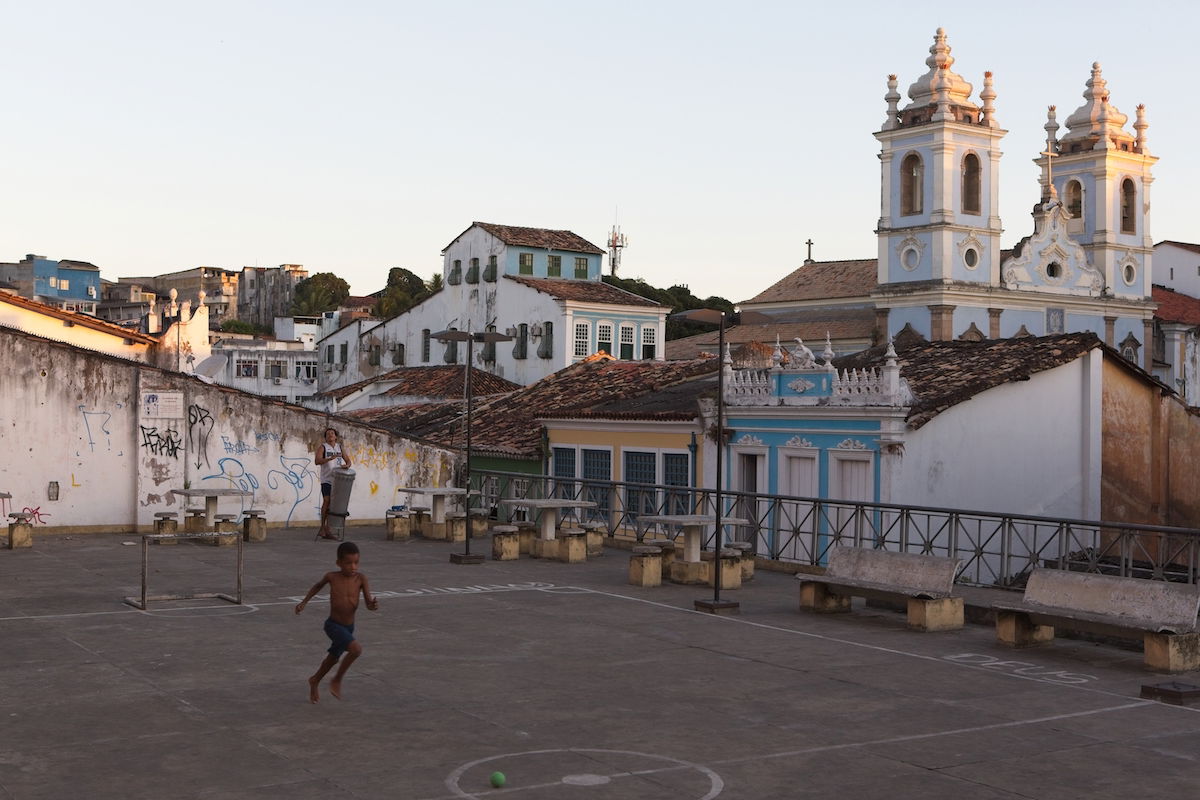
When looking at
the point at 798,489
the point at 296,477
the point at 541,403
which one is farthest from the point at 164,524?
the point at 541,403

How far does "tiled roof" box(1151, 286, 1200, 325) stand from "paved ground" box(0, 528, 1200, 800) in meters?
68.2

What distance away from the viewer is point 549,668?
40.8 feet

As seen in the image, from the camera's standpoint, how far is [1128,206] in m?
74.4

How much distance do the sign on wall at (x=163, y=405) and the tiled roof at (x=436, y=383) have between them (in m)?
24.5

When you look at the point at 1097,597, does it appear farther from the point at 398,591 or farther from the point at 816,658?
the point at 398,591

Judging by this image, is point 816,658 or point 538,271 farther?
point 538,271

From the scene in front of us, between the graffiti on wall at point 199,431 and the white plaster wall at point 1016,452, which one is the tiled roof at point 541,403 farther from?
the white plaster wall at point 1016,452

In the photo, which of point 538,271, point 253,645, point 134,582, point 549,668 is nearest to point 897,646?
point 549,668

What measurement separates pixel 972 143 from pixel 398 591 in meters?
53.1

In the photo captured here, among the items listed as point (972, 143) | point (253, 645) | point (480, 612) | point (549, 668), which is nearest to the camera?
point (549, 668)

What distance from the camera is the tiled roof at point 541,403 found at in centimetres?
3325

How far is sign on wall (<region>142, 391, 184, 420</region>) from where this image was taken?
82.4ft

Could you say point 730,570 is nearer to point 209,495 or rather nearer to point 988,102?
point 209,495

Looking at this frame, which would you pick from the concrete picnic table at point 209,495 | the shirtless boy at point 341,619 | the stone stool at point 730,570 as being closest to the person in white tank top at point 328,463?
the concrete picnic table at point 209,495
